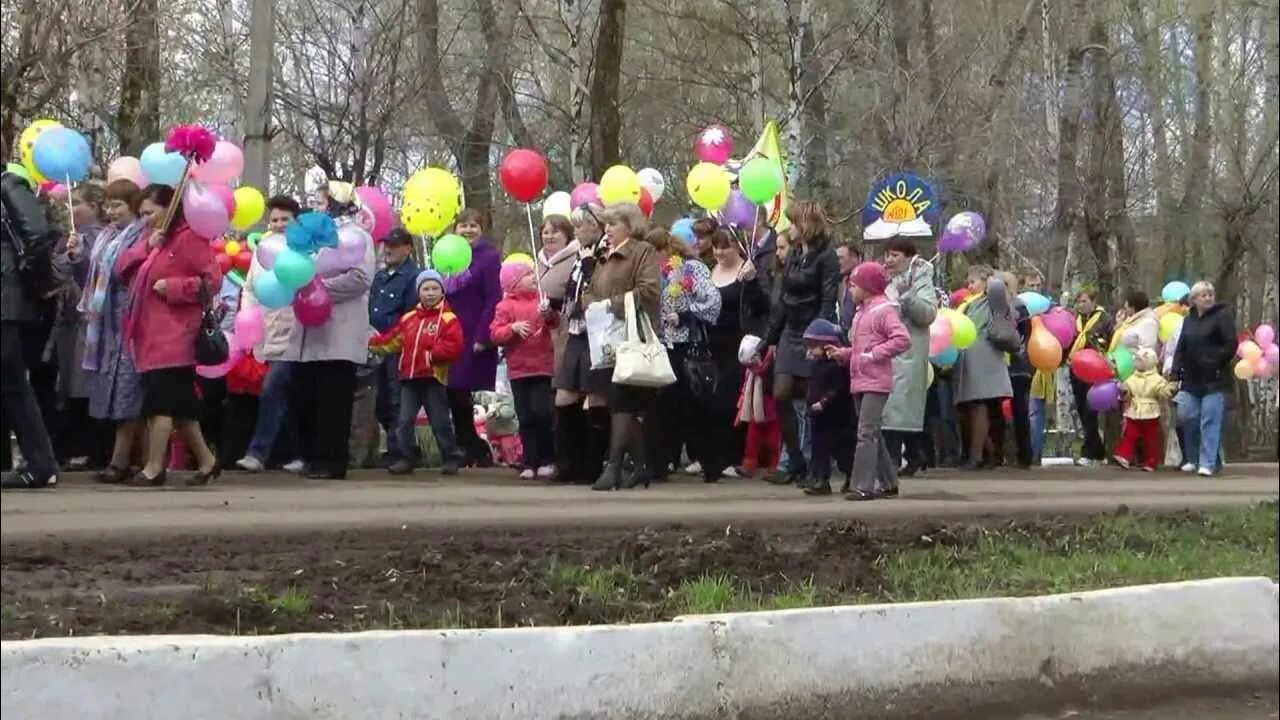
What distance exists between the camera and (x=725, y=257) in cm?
1198

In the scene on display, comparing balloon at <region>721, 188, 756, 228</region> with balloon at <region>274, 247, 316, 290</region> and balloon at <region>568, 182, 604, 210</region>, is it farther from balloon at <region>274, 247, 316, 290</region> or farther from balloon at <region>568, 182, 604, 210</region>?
balloon at <region>274, 247, 316, 290</region>

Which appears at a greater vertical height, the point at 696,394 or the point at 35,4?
the point at 35,4

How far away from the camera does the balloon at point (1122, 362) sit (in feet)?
51.2

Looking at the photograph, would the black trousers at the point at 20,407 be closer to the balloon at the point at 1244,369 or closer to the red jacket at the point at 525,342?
the red jacket at the point at 525,342

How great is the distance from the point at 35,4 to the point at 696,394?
589 cm

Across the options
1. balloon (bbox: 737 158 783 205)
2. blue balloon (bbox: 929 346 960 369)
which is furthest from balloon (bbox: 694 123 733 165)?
blue balloon (bbox: 929 346 960 369)

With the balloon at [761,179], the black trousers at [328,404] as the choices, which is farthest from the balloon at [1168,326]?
the black trousers at [328,404]

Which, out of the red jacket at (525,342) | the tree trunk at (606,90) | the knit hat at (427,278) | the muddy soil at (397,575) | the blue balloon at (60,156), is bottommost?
the muddy soil at (397,575)

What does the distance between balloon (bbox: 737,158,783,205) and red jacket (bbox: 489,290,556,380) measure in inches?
83.3

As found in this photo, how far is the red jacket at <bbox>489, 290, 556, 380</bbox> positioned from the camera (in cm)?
1159

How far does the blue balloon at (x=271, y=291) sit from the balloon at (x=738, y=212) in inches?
167

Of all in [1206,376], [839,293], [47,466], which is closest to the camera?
[47,466]

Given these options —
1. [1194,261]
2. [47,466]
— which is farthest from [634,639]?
[1194,261]

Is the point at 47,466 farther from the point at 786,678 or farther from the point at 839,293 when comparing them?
the point at 839,293
